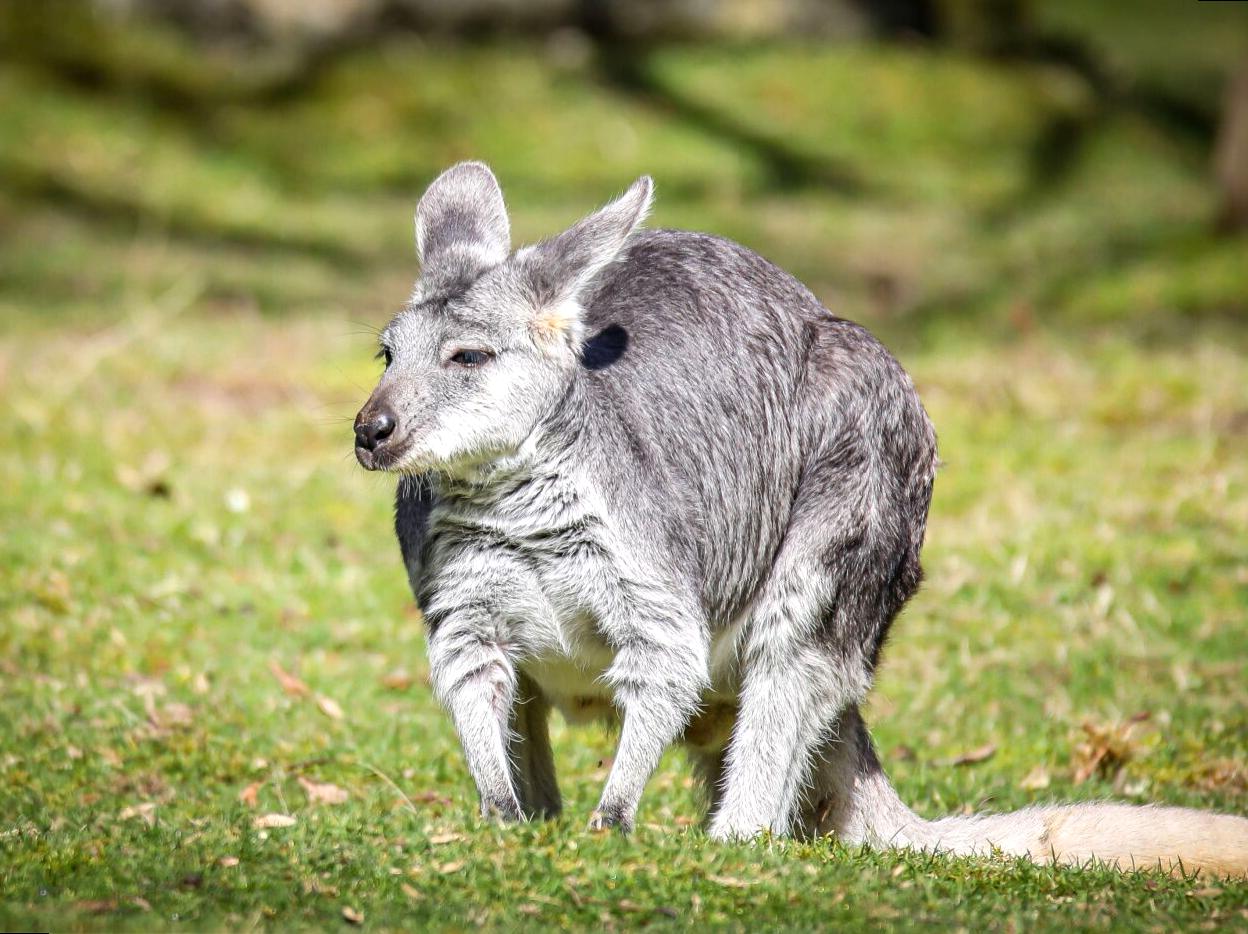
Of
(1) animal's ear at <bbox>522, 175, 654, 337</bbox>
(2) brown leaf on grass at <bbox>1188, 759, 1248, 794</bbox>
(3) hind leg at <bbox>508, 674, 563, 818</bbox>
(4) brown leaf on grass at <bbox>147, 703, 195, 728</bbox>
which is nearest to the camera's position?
(1) animal's ear at <bbox>522, 175, 654, 337</bbox>

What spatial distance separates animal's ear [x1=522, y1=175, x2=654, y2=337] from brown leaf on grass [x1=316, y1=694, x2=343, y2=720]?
2.46 m

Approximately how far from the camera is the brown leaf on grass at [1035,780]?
6480mm

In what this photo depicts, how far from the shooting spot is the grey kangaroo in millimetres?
4969

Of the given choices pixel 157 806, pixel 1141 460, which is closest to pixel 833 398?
pixel 157 806

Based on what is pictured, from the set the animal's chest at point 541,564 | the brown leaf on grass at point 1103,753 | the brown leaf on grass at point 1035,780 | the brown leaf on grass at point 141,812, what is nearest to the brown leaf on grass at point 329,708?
the brown leaf on grass at point 141,812

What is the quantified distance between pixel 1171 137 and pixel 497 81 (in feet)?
23.4

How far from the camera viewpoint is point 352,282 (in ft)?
45.3

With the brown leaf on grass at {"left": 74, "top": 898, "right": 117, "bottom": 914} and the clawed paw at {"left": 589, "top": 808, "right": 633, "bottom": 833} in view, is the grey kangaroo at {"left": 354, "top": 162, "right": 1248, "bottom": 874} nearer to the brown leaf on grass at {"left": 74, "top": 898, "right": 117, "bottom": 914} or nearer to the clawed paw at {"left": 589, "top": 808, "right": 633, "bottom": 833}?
the clawed paw at {"left": 589, "top": 808, "right": 633, "bottom": 833}

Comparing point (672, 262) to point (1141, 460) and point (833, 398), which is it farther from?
point (1141, 460)

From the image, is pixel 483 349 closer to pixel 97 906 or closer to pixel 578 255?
pixel 578 255

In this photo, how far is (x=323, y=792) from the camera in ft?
20.0

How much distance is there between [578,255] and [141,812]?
93.8 inches

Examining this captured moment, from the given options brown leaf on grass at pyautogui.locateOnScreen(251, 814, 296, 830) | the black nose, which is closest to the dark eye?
the black nose

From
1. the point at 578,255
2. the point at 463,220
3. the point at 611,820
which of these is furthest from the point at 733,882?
the point at 463,220
